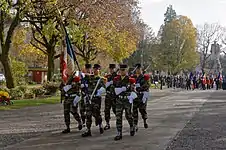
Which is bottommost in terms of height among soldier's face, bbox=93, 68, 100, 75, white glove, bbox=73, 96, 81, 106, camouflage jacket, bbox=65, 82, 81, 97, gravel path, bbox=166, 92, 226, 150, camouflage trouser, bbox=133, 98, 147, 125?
gravel path, bbox=166, 92, 226, 150

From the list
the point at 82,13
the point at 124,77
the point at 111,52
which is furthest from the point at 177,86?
the point at 124,77

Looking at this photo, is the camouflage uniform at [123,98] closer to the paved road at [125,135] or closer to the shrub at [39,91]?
the paved road at [125,135]

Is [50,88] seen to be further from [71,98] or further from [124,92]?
[124,92]

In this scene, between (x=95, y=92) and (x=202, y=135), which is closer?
(x=95, y=92)

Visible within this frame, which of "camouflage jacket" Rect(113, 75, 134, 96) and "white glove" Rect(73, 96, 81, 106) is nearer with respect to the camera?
"camouflage jacket" Rect(113, 75, 134, 96)

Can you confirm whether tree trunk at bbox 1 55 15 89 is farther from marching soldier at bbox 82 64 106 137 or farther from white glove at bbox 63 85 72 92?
marching soldier at bbox 82 64 106 137

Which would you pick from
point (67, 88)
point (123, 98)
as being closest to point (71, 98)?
point (67, 88)

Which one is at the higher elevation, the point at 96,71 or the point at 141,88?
the point at 96,71

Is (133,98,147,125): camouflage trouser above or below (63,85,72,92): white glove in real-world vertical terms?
below

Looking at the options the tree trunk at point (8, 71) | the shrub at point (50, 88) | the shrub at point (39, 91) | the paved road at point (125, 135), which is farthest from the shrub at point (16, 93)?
the paved road at point (125, 135)

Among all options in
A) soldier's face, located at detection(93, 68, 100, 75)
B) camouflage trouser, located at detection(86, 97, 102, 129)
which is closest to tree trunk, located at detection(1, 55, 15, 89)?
soldier's face, located at detection(93, 68, 100, 75)

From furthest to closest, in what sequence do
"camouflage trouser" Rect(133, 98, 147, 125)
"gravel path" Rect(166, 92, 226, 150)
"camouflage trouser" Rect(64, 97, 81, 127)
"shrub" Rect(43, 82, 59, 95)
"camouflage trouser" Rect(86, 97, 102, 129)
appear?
"shrub" Rect(43, 82, 59, 95) → "camouflage trouser" Rect(133, 98, 147, 125) → "camouflage trouser" Rect(64, 97, 81, 127) → "camouflage trouser" Rect(86, 97, 102, 129) → "gravel path" Rect(166, 92, 226, 150)

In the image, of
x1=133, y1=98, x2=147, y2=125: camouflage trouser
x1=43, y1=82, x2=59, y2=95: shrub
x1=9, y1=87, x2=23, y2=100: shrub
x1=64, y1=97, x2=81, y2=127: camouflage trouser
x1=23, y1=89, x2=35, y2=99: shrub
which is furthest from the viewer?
x1=43, y1=82, x2=59, y2=95: shrub

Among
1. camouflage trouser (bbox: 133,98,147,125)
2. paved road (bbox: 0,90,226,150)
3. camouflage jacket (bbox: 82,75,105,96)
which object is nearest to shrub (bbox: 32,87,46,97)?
paved road (bbox: 0,90,226,150)
